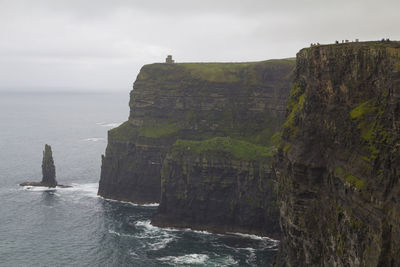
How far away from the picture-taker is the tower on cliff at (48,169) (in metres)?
155

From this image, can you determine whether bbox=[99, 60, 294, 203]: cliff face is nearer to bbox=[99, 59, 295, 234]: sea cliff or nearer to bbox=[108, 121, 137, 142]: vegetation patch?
bbox=[108, 121, 137, 142]: vegetation patch

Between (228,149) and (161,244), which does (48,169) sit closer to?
(161,244)

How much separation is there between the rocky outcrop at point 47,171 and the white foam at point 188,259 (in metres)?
70.1

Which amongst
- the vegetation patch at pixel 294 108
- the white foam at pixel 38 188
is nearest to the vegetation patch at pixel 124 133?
the white foam at pixel 38 188

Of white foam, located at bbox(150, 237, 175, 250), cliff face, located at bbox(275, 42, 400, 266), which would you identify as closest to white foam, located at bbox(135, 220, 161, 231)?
white foam, located at bbox(150, 237, 175, 250)

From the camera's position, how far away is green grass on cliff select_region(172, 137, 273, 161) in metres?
124

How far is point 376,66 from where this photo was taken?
180 ft

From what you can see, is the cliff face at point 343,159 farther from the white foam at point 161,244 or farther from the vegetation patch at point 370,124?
the white foam at point 161,244

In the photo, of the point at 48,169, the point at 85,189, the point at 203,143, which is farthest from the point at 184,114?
the point at 48,169

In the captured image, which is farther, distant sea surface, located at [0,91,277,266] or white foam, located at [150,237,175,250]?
white foam, located at [150,237,175,250]

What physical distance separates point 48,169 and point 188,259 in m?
73.8

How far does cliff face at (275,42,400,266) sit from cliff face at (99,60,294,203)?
71.2 meters

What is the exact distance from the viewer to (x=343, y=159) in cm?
5828

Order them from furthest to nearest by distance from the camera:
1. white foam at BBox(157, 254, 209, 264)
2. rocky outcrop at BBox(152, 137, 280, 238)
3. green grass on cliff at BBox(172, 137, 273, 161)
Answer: green grass on cliff at BBox(172, 137, 273, 161) → rocky outcrop at BBox(152, 137, 280, 238) → white foam at BBox(157, 254, 209, 264)
